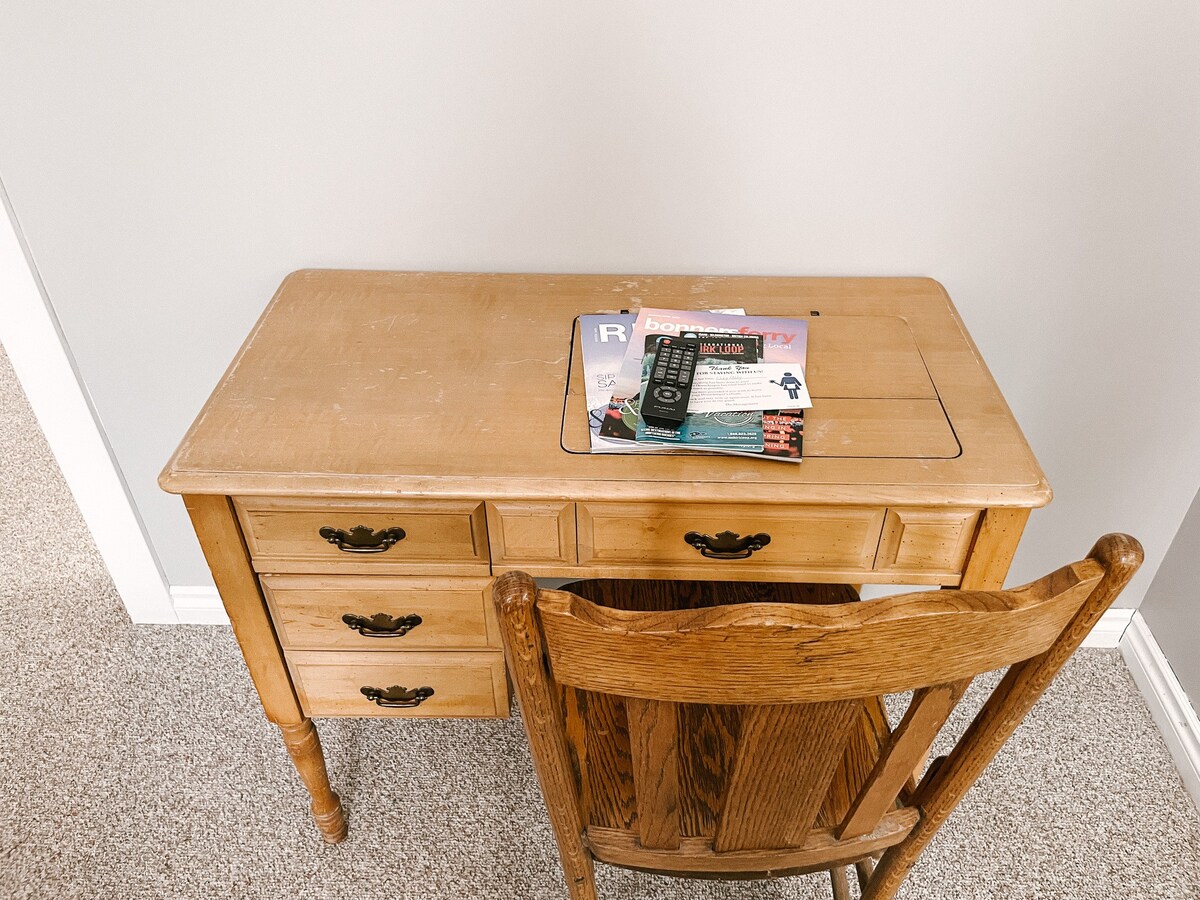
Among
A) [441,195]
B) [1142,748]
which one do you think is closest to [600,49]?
[441,195]

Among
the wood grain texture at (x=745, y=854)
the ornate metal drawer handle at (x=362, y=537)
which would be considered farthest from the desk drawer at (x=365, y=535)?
the wood grain texture at (x=745, y=854)

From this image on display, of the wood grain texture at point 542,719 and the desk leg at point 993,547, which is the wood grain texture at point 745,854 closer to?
the wood grain texture at point 542,719

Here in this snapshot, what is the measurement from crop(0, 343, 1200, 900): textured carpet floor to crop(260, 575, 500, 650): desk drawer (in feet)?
1.58

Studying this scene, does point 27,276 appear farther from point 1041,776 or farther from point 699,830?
point 1041,776

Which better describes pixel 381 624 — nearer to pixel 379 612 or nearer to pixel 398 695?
pixel 379 612

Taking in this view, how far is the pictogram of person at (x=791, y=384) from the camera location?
110 cm

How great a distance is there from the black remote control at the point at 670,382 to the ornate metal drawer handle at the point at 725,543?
143 millimetres

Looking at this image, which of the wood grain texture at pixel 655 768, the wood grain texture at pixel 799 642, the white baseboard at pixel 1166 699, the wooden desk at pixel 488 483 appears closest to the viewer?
the wood grain texture at pixel 799 642

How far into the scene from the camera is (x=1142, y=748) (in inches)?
63.0

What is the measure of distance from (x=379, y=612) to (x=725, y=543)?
0.48 m

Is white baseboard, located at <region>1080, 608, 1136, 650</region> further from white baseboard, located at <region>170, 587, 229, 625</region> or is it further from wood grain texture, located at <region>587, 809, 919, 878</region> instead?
white baseboard, located at <region>170, 587, 229, 625</region>

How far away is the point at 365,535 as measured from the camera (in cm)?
106

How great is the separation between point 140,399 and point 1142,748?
77.1 inches

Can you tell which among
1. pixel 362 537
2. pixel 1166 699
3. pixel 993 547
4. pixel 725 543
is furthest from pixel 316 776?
pixel 1166 699
